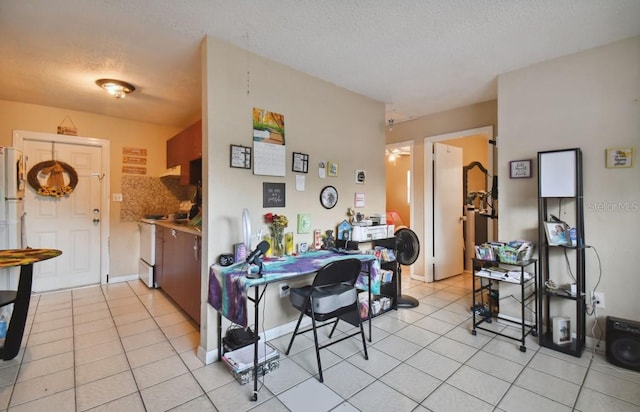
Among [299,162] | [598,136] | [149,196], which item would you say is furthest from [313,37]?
[149,196]

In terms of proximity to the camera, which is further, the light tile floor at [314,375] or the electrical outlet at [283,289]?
the electrical outlet at [283,289]

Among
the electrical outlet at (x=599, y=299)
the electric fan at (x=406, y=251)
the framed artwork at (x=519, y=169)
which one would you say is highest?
the framed artwork at (x=519, y=169)

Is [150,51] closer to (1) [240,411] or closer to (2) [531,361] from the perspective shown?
(1) [240,411]

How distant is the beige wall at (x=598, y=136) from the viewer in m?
2.29

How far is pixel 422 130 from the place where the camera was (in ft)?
14.4

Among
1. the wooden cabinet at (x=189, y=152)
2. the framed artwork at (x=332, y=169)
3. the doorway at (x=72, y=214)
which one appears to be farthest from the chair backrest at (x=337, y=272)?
the doorway at (x=72, y=214)

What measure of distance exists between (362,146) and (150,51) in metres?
2.28

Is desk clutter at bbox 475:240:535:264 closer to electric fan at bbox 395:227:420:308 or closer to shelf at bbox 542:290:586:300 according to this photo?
shelf at bbox 542:290:586:300

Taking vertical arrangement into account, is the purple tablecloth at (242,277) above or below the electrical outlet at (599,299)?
above

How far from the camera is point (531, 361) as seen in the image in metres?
2.23

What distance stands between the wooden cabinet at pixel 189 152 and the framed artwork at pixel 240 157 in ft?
4.25

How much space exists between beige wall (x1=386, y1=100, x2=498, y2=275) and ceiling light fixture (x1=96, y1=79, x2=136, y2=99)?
3696 millimetres

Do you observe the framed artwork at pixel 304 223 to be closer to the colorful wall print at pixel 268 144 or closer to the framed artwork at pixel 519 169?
the colorful wall print at pixel 268 144

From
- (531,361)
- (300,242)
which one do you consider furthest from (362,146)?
Answer: (531,361)
